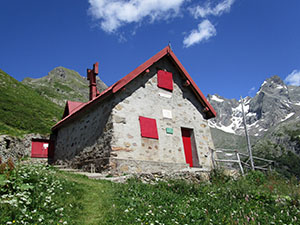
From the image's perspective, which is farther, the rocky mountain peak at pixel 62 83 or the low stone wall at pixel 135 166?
the rocky mountain peak at pixel 62 83

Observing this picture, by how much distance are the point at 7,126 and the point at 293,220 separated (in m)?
18.9

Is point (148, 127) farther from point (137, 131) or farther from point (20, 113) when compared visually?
point (20, 113)

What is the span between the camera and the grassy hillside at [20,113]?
17688 mm

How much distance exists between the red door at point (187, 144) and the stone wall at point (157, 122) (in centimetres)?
38

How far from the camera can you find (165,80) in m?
13.6

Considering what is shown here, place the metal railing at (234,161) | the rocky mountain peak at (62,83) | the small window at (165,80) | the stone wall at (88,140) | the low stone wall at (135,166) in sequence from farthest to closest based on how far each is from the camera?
1. the rocky mountain peak at (62,83)
2. the small window at (165,80)
3. the metal railing at (234,161)
4. the stone wall at (88,140)
5. the low stone wall at (135,166)

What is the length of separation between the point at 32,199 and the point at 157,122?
8065 mm

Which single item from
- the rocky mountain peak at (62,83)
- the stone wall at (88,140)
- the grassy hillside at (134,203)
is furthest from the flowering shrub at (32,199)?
the rocky mountain peak at (62,83)

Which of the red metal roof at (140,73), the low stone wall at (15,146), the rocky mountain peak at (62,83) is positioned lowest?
the low stone wall at (15,146)

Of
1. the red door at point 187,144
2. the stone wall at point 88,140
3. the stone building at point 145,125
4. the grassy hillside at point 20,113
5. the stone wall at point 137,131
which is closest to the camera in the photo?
the stone wall at point 137,131

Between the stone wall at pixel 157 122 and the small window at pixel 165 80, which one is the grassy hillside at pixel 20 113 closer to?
the stone wall at pixel 157 122

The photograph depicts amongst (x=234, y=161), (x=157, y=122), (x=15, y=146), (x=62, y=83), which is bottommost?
(x=234, y=161)

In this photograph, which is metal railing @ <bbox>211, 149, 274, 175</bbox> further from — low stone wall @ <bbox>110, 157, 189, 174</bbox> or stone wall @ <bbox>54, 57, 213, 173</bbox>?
low stone wall @ <bbox>110, 157, 189, 174</bbox>

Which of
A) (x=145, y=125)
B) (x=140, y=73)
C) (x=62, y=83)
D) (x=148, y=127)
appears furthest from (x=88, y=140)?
(x=62, y=83)
